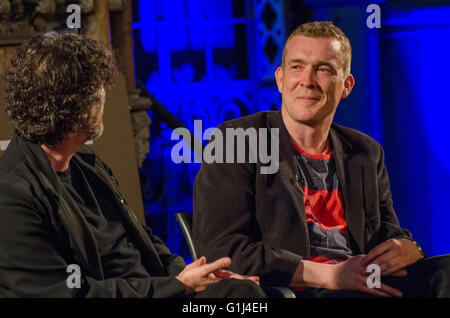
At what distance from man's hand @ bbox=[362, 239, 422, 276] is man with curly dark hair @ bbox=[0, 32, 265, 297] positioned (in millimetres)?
531

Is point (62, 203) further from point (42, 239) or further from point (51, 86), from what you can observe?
point (51, 86)

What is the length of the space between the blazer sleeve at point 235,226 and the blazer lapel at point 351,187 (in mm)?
313

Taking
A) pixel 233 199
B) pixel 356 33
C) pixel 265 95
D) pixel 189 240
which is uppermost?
pixel 356 33

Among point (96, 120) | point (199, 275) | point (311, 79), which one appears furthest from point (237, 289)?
point (311, 79)

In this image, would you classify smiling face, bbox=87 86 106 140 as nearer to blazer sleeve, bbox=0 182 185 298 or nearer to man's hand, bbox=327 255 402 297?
blazer sleeve, bbox=0 182 185 298

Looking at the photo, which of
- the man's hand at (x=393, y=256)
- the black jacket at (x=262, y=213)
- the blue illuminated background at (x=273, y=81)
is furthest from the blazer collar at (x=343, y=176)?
the blue illuminated background at (x=273, y=81)

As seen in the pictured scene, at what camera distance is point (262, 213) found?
2.62m

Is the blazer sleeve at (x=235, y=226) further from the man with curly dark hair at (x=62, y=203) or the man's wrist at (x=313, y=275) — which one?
the man with curly dark hair at (x=62, y=203)

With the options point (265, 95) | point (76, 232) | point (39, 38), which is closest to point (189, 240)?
point (76, 232)

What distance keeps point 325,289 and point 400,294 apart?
0.26 meters

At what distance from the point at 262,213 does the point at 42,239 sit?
0.86 meters

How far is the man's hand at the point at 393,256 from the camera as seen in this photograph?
2625 mm

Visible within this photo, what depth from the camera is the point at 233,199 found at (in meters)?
2.58
